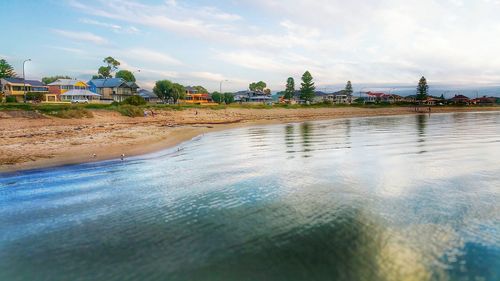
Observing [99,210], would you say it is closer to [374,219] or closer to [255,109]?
[374,219]

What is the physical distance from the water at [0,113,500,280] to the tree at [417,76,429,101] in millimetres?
140583

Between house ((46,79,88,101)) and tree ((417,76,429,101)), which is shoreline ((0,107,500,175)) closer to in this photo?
house ((46,79,88,101))

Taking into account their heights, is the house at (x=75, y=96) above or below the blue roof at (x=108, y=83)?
A: below

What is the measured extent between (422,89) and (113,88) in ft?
418

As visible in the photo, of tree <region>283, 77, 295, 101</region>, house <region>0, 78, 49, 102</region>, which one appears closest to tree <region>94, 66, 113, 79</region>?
house <region>0, 78, 49, 102</region>

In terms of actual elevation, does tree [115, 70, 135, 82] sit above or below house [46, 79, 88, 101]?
above

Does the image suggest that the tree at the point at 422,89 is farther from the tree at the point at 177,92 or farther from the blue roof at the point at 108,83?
the blue roof at the point at 108,83

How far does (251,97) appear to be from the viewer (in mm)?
155000

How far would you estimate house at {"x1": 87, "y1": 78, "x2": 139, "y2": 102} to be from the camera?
11525 centimetres

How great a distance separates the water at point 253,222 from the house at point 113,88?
338 feet

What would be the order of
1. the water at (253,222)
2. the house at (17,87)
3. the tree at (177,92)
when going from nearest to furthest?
1. the water at (253,222)
2. the house at (17,87)
3. the tree at (177,92)

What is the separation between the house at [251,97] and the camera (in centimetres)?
15300

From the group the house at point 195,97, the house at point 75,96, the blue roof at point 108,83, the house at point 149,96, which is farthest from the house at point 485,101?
the house at point 75,96

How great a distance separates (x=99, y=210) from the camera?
40.8ft
